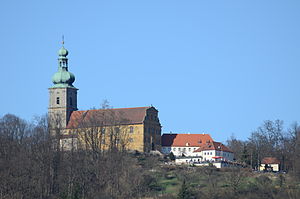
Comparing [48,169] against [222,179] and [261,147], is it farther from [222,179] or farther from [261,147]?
[261,147]

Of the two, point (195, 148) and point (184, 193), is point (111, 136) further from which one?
point (195, 148)

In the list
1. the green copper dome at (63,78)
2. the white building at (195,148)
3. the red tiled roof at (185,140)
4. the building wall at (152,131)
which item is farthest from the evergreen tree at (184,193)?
the green copper dome at (63,78)

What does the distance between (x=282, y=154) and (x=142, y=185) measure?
92.0 ft

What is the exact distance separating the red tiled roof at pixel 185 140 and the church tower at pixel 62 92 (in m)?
14.3

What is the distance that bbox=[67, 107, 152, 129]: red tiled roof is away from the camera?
106188 millimetres

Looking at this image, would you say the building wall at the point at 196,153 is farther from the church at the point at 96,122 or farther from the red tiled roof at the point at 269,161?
the red tiled roof at the point at 269,161

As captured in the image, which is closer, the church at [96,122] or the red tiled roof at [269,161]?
the church at [96,122]

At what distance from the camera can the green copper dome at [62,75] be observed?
397 feet

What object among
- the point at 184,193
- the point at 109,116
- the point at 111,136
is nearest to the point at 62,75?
the point at 109,116

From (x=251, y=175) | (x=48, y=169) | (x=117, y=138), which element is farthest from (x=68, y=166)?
(x=251, y=175)

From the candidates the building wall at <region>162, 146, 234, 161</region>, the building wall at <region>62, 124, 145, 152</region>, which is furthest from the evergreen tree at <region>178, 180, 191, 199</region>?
the building wall at <region>162, 146, 234, 161</region>

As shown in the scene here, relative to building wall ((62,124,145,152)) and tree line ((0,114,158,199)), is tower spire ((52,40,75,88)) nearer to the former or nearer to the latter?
building wall ((62,124,145,152))

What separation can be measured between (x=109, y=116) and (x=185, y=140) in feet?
51.8

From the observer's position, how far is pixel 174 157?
11319cm
